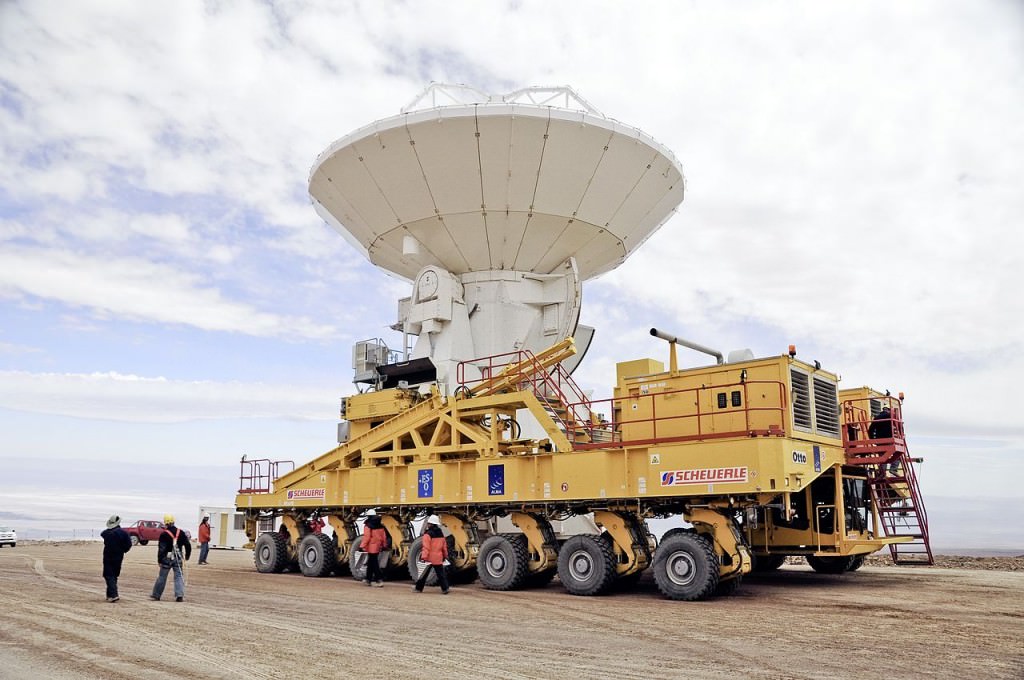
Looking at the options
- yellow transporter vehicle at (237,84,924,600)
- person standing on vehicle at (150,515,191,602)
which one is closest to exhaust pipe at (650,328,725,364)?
yellow transporter vehicle at (237,84,924,600)

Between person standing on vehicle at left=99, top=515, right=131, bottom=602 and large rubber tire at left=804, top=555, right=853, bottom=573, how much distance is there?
14131 mm

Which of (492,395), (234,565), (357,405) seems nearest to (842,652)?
(492,395)

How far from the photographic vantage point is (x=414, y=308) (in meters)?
23.5

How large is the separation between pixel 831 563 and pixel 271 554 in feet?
44.7

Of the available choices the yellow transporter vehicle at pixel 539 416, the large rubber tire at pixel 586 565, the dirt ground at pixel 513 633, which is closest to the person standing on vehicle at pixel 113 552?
the dirt ground at pixel 513 633

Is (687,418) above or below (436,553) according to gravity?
above

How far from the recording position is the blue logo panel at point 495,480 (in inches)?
675

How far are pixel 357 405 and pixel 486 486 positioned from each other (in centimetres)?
590

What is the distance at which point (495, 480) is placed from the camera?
1728cm

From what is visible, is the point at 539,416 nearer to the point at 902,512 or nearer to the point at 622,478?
the point at 622,478

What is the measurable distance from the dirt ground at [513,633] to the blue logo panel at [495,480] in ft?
6.62

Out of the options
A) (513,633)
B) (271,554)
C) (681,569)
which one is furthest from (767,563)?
(271,554)

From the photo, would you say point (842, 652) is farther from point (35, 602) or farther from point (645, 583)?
point (35, 602)

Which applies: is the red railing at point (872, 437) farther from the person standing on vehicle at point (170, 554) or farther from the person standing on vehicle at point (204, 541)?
the person standing on vehicle at point (204, 541)
